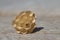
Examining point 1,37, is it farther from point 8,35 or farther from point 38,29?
point 38,29

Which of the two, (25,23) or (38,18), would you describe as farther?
(38,18)

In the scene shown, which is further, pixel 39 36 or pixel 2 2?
pixel 2 2

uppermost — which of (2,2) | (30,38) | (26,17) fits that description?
(2,2)

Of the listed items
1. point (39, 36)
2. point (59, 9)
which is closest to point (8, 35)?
point (39, 36)
